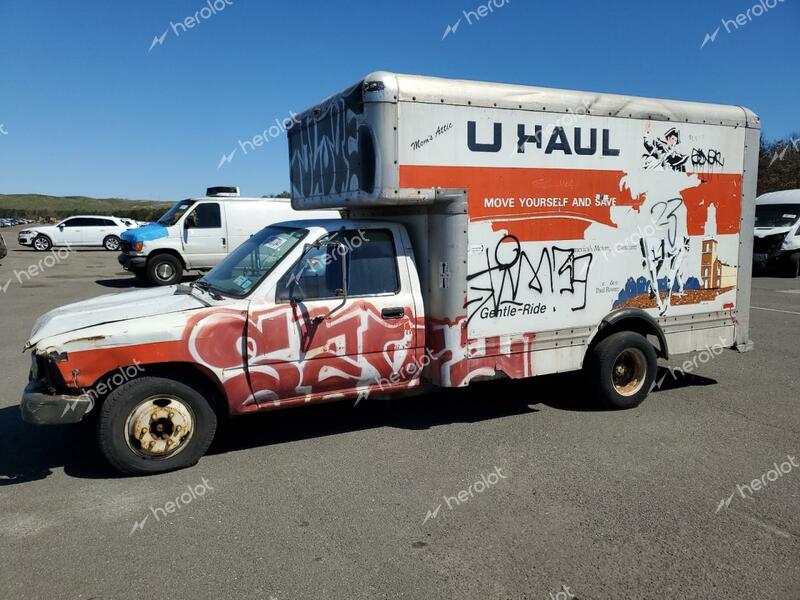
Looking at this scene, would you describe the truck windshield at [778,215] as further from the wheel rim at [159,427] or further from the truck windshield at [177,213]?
the wheel rim at [159,427]

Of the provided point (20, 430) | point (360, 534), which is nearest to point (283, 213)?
point (20, 430)

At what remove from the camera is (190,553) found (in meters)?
3.46

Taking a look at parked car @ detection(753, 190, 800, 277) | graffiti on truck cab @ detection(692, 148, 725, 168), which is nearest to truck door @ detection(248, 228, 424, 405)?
graffiti on truck cab @ detection(692, 148, 725, 168)

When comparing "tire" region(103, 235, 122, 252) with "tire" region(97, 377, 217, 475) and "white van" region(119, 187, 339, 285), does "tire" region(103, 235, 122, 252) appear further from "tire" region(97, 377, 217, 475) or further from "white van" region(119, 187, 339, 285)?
"tire" region(97, 377, 217, 475)

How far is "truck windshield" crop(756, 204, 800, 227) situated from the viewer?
757 inches

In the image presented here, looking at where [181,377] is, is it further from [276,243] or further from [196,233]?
[196,233]

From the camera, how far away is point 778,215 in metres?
19.7

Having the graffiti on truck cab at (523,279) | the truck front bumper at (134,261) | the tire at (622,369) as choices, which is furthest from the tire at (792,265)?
the truck front bumper at (134,261)

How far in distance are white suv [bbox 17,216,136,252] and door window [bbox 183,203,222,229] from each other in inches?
660

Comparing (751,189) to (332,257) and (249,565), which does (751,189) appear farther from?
(249,565)

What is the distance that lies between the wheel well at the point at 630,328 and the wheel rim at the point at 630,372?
240 millimetres

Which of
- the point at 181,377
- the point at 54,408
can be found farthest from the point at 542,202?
the point at 54,408

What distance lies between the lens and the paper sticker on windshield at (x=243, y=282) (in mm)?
4787

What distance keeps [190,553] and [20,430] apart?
284 centimetres
